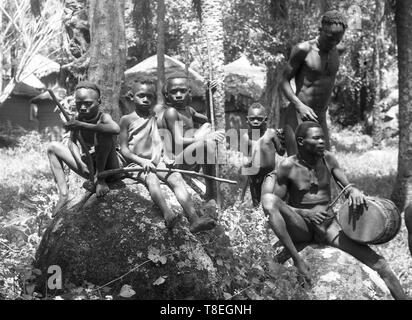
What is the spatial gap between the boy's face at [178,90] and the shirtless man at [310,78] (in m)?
1.19

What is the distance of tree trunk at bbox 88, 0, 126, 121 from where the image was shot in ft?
24.0

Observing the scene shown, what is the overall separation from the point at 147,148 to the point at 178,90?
0.94 metres

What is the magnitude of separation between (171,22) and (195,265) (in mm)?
22928

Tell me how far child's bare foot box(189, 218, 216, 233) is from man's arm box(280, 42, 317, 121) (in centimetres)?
214

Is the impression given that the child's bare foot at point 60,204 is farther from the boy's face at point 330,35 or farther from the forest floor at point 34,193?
the boy's face at point 330,35

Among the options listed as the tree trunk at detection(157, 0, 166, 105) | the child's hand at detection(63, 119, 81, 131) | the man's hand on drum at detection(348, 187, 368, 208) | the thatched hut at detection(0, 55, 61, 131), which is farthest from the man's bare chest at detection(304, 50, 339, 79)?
the thatched hut at detection(0, 55, 61, 131)

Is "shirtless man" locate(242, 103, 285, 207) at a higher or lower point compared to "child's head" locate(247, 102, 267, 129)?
lower

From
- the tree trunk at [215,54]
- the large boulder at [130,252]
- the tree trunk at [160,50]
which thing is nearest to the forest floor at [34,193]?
the large boulder at [130,252]

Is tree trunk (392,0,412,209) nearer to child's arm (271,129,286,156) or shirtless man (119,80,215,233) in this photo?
child's arm (271,129,286,156)

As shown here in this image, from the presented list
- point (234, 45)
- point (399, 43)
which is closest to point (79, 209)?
point (399, 43)

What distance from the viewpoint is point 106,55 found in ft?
24.0

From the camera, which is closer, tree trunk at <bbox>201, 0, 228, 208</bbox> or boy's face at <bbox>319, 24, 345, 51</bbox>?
boy's face at <bbox>319, 24, 345, 51</bbox>

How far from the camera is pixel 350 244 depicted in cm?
520

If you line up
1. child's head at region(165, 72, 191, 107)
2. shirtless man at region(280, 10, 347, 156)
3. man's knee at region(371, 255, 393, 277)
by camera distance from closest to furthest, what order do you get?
man's knee at region(371, 255, 393, 277) → child's head at region(165, 72, 191, 107) → shirtless man at region(280, 10, 347, 156)
